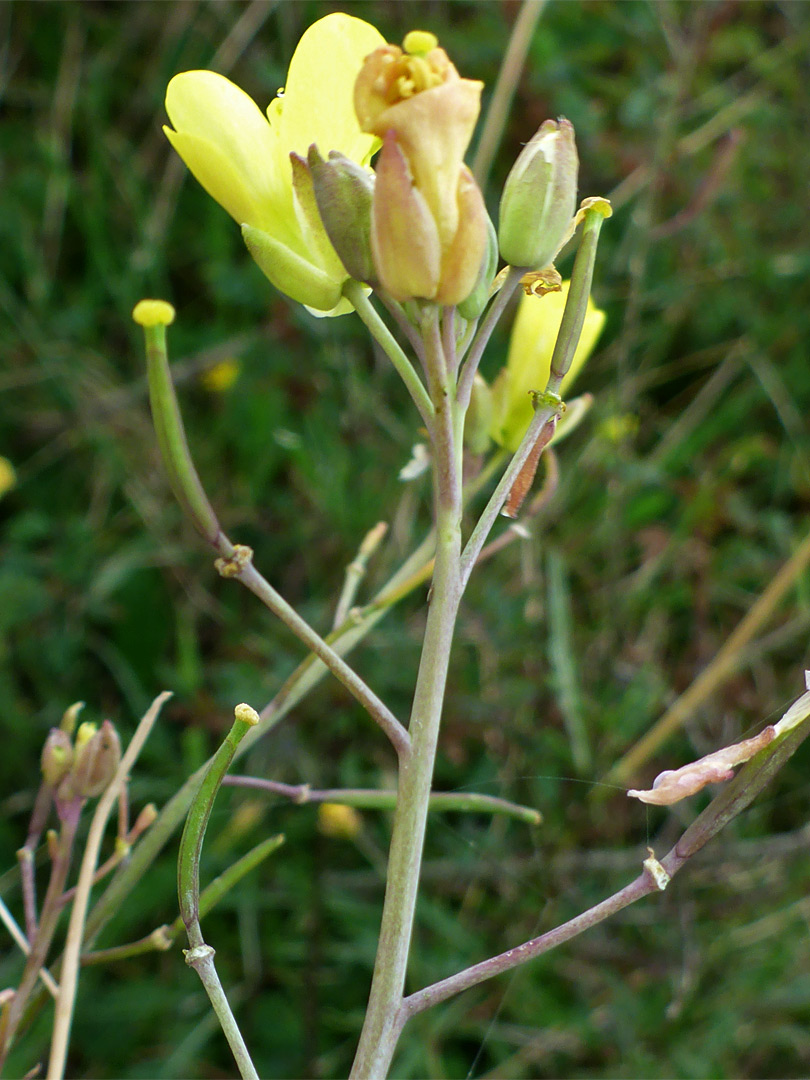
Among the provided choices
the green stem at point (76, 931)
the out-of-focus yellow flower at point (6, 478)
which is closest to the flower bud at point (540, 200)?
the green stem at point (76, 931)

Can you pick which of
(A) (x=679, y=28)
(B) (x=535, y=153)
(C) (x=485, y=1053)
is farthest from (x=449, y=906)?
(A) (x=679, y=28)

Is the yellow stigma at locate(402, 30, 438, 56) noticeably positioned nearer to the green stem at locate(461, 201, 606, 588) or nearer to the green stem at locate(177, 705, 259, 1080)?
the green stem at locate(461, 201, 606, 588)

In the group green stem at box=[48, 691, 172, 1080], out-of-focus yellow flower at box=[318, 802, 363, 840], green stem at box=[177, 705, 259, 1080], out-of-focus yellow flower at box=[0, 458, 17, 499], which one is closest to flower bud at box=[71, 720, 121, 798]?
green stem at box=[48, 691, 172, 1080]

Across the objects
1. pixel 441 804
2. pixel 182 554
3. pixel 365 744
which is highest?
pixel 441 804

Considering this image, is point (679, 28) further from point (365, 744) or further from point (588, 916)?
point (588, 916)

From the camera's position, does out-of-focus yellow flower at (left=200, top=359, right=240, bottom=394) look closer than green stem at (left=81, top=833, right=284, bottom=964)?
No

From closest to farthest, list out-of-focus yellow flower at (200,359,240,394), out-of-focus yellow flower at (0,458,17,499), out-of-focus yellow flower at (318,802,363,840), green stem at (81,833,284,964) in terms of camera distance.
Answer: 1. green stem at (81,833,284,964)
2. out-of-focus yellow flower at (318,802,363,840)
3. out-of-focus yellow flower at (0,458,17,499)
4. out-of-focus yellow flower at (200,359,240,394)
